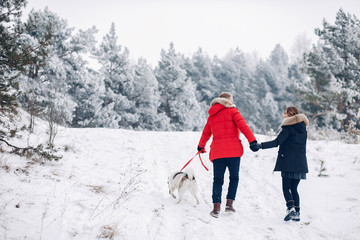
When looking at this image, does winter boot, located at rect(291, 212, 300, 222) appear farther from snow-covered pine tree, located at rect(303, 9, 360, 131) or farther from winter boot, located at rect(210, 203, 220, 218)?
snow-covered pine tree, located at rect(303, 9, 360, 131)

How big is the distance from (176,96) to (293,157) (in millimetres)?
22380

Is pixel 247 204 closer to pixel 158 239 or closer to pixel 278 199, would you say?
pixel 278 199

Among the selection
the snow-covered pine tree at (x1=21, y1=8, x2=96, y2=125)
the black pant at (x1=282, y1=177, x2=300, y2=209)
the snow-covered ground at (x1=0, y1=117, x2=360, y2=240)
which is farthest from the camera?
the snow-covered pine tree at (x1=21, y1=8, x2=96, y2=125)

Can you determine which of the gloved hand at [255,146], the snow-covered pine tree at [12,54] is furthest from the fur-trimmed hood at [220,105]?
the snow-covered pine tree at [12,54]

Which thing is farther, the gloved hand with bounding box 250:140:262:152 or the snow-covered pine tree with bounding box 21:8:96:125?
the snow-covered pine tree with bounding box 21:8:96:125

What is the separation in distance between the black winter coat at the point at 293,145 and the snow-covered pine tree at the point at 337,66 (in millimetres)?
13497

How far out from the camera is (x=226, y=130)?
3842 mm

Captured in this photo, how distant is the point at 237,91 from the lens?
4159cm

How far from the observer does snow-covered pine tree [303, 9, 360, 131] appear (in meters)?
15.2

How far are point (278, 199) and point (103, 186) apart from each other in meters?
3.44

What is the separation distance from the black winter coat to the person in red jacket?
0.47 metres

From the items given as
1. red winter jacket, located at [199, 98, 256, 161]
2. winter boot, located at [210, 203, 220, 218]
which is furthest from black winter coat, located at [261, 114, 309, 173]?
winter boot, located at [210, 203, 220, 218]

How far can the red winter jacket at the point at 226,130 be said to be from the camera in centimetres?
376

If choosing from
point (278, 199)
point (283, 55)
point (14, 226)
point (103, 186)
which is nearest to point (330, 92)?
point (278, 199)
